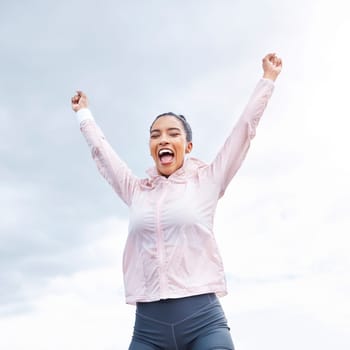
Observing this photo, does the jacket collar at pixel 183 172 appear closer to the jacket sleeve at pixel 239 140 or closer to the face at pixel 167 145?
the face at pixel 167 145

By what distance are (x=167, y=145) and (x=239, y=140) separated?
1.88ft

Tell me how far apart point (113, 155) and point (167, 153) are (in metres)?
0.59

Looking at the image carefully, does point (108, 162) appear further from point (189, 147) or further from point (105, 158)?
point (189, 147)

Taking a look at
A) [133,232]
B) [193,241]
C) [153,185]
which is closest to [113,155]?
[153,185]

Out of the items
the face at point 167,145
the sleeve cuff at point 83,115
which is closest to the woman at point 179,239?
the face at point 167,145

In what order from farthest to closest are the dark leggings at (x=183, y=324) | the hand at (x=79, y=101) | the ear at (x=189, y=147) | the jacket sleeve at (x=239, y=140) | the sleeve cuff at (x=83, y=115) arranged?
the hand at (x=79, y=101) → the sleeve cuff at (x=83, y=115) → the ear at (x=189, y=147) → the jacket sleeve at (x=239, y=140) → the dark leggings at (x=183, y=324)

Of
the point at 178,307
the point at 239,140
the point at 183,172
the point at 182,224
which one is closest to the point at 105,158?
the point at 183,172

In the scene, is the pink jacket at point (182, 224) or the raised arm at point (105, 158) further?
the raised arm at point (105, 158)

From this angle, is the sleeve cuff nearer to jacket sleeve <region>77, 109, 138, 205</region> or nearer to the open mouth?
jacket sleeve <region>77, 109, 138, 205</region>

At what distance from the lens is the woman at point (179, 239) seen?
4.10 m

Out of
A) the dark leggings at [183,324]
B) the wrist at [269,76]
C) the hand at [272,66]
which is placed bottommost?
the dark leggings at [183,324]

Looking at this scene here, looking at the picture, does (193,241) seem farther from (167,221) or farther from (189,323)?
(189,323)

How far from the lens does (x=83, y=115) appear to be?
5.33 m

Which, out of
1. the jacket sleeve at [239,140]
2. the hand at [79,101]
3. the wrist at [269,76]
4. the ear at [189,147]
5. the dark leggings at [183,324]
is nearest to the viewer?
the dark leggings at [183,324]
